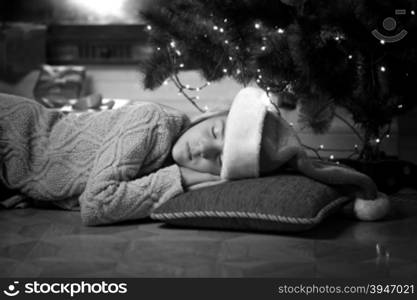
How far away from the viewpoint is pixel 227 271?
1.26m

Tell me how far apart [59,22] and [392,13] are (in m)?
2.34

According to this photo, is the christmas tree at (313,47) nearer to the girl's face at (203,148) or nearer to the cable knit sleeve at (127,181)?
the girl's face at (203,148)

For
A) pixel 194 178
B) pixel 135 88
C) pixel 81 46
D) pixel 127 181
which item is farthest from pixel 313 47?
pixel 81 46

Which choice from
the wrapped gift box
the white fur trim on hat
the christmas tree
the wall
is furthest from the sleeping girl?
the wrapped gift box

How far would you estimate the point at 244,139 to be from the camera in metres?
1.59

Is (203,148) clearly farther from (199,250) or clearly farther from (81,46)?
(81,46)

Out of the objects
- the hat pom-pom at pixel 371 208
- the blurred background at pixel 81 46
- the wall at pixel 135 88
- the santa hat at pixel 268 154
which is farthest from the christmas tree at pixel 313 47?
the blurred background at pixel 81 46

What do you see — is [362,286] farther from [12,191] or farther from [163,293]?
[12,191]

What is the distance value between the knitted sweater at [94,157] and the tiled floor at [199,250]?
3.1 inches

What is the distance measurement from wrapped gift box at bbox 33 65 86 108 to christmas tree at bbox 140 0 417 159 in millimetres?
1360

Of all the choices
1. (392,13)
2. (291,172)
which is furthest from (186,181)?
(392,13)

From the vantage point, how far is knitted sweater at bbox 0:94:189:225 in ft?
5.34

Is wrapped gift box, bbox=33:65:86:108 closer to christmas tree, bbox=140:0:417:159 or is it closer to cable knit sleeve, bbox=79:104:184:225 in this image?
christmas tree, bbox=140:0:417:159

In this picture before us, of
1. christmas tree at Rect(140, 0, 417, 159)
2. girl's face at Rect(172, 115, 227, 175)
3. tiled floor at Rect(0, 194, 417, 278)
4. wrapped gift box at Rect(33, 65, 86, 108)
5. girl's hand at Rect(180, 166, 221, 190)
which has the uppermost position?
christmas tree at Rect(140, 0, 417, 159)
